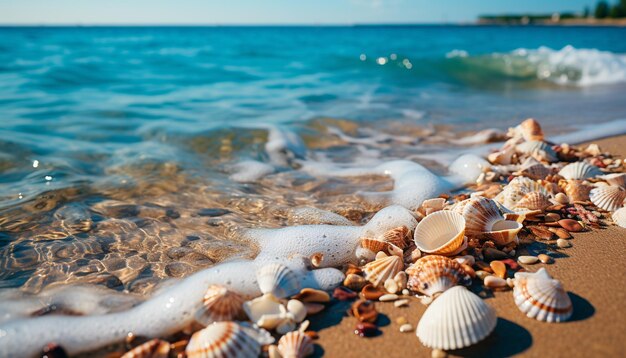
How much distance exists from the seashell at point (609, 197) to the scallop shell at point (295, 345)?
233 cm

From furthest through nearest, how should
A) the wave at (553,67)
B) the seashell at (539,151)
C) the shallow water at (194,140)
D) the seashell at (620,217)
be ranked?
the wave at (553,67), the seashell at (539,151), the shallow water at (194,140), the seashell at (620,217)

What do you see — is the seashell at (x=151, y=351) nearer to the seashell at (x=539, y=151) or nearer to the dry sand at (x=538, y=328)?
the dry sand at (x=538, y=328)

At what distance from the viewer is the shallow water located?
9.71 feet

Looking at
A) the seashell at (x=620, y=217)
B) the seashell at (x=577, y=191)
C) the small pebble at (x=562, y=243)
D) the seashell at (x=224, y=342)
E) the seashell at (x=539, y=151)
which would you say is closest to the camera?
the seashell at (x=224, y=342)

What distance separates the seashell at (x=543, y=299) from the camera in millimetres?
1918

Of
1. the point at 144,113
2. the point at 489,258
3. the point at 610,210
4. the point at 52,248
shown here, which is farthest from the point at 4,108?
the point at 610,210

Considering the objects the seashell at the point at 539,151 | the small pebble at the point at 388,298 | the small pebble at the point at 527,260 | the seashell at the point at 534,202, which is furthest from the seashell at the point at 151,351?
the seashell at the point at 539,151

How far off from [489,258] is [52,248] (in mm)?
2687

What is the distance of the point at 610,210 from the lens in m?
2.99

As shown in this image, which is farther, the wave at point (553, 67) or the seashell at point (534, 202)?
the wave at point (553, 67)

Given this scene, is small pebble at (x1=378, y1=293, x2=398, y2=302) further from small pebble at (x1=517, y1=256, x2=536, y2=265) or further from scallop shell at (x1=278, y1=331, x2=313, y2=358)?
small pebble at (x1=517, y1=256, x2=536, y2=265)

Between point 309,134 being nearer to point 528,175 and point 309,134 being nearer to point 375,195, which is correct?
point 375,195

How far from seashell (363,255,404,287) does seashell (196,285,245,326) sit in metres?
0.69

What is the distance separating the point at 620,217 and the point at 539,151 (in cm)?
146
